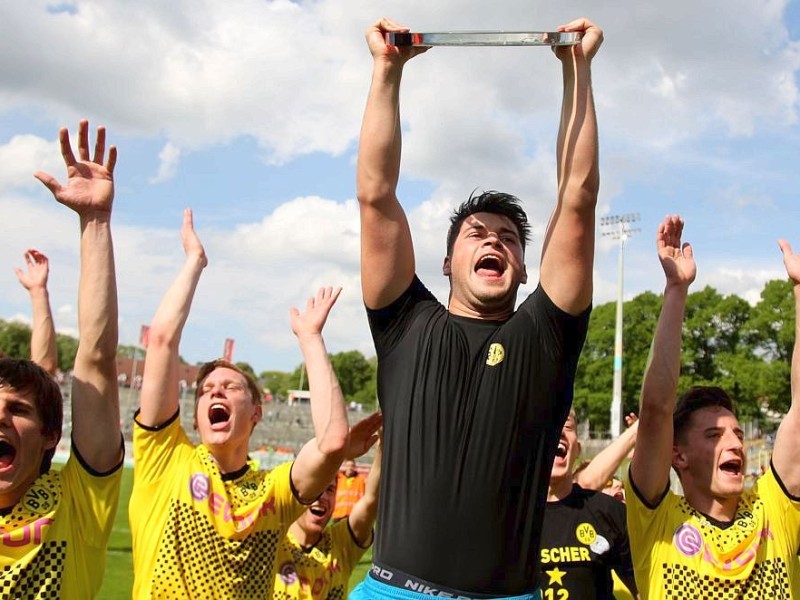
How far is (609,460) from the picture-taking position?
5.58m

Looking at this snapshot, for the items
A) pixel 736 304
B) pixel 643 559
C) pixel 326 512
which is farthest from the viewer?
pixel 736 304

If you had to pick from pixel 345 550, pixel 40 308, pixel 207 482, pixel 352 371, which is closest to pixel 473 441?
pixel 207 482

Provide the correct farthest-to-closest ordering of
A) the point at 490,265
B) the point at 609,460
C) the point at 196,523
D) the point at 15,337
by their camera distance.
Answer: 1. the point at 15,337
2. the point at 609,460
3. the point at 196,523
4. the point at 490,265

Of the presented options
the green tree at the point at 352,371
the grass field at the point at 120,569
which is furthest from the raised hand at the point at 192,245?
the green tree at the point at 352,371

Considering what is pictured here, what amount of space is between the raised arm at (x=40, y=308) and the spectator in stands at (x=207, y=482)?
1.78m

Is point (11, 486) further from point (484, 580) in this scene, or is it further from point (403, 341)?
point (484, 580)

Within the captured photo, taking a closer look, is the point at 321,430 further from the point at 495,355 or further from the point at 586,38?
the point at 586,38

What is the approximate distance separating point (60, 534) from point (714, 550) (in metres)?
2.84

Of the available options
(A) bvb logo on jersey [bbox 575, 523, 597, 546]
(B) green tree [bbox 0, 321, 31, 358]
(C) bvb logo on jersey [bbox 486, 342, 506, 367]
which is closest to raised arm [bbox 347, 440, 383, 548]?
(A) bvb logo on jersey [bbox 575, 523, 597, 546]

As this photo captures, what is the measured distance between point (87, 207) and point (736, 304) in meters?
56.9

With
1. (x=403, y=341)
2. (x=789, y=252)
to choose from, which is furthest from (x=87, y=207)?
(x=789, y=252)

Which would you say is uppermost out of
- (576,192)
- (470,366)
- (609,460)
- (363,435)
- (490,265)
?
A: (576,192)

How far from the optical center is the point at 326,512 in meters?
5.67

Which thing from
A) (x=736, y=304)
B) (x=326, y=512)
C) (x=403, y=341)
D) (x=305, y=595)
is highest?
(x=736, y=304)
